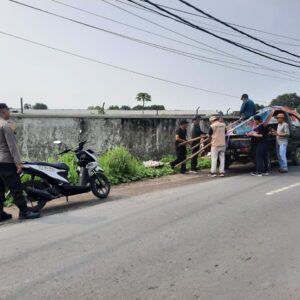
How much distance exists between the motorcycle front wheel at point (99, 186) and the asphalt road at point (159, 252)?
69 cm

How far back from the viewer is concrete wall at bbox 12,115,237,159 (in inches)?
484

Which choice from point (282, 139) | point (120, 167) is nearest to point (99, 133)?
point (120, 167)

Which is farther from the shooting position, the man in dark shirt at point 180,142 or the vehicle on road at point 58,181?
the man in dark shirt at point 180,142

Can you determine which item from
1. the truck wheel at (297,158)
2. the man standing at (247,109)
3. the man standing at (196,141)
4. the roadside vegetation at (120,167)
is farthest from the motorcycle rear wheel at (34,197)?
the truck wheel at (297,158)

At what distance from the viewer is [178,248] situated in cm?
522

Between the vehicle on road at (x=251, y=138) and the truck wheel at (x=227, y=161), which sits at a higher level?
the vehicle on road at (x=251, y=138)

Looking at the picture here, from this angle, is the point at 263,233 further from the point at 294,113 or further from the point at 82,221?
the point at 294,113

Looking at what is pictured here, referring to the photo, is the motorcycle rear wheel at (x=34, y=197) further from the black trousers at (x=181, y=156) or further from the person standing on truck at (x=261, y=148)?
the person standing on truck at (x=261, y=148)

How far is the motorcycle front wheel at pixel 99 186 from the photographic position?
8.64m

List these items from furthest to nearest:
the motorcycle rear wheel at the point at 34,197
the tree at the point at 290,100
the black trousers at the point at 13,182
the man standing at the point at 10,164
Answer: the tree at the point at 290,100 < the motorcycle rear wheel at the point at 34,197 < the black trousers at the point at 13,182 < the man standing at the point at 10,164

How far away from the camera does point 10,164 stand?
6.90 metres

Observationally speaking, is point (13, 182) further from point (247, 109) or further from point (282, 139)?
point (247, 109)

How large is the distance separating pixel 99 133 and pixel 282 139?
18.3ft

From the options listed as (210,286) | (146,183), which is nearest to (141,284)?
(210,286)
